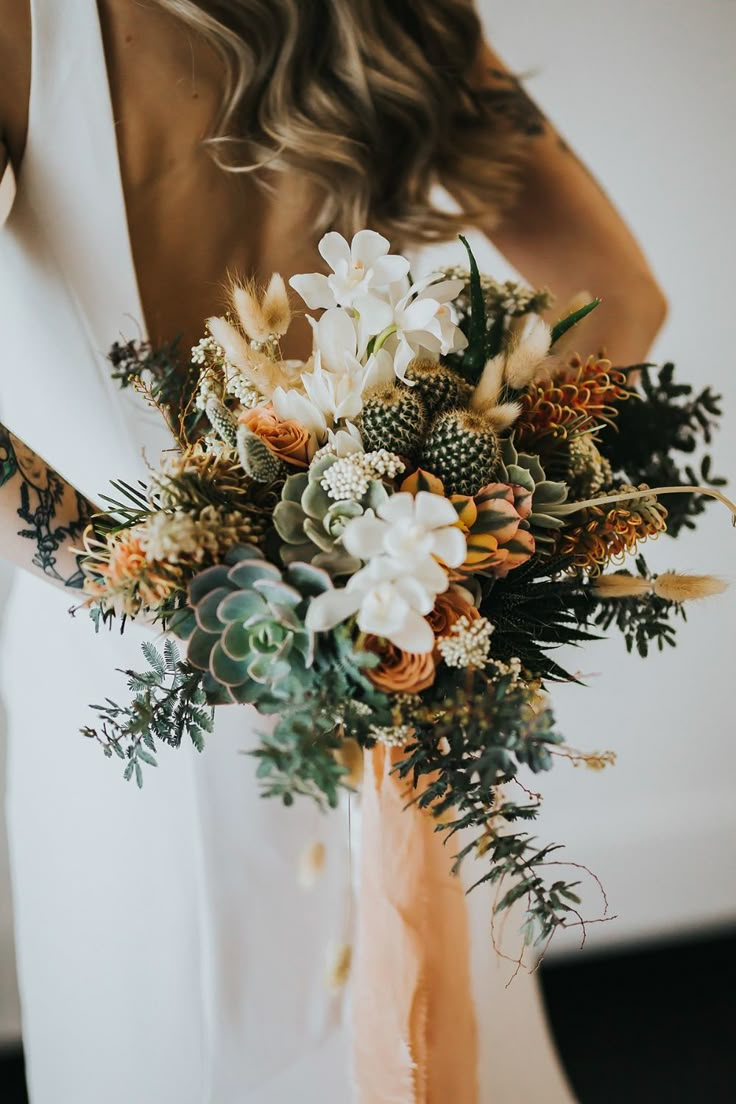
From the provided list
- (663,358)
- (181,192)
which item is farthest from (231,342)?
(663,358)

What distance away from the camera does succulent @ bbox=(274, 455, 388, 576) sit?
1.82 feet

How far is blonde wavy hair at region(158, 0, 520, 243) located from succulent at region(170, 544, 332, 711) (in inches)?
28.0

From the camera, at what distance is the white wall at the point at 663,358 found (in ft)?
4.28

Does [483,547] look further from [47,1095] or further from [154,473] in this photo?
[47,1095]

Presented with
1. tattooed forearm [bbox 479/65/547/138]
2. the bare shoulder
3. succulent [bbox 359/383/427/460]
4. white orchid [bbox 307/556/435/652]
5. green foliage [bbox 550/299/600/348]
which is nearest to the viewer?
white orchid [bbox 307/556/435/652]

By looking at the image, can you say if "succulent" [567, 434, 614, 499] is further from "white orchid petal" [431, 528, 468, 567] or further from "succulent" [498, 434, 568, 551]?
"white orchid petal" [431, 528, 468, 567]

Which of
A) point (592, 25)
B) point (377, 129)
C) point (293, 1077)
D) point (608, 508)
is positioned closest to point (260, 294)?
point (377, 129)

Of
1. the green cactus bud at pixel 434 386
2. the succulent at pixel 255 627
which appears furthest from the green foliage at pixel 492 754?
the green cactus bud at pixel 434 386

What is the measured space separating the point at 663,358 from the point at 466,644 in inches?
43.8

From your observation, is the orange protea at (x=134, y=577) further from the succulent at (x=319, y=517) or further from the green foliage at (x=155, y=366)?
the green foliage at (x=155, y=366)

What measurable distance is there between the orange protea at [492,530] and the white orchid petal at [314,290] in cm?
21

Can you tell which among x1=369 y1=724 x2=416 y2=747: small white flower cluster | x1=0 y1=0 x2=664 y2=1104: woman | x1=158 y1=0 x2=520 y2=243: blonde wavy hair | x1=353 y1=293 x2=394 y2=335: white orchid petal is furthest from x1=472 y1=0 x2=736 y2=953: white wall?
x1=369 y1=724 x2=416 y2=747: small white flower cluster

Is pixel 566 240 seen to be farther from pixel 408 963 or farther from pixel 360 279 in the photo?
pixel 408 963

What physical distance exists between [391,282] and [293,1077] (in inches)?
37.7
